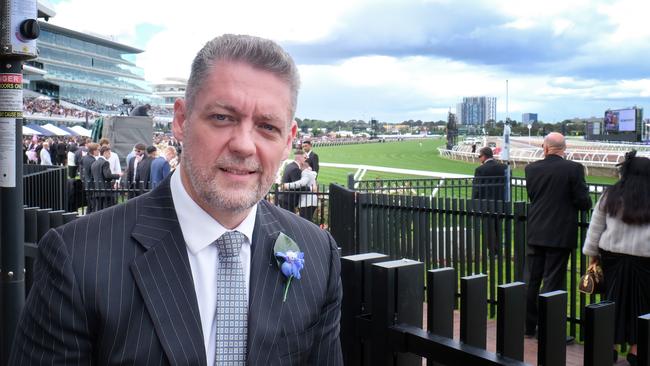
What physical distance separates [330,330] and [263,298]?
296mm

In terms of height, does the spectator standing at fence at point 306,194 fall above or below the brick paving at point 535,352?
above

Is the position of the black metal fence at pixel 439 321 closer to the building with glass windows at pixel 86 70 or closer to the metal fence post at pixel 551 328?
the metal fence post at pixel 551 328

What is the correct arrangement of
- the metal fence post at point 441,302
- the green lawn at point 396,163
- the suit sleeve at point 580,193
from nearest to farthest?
the metal fence post at point 441,302, the suit sleeve at point 580,193, the green lawn at point 396,163

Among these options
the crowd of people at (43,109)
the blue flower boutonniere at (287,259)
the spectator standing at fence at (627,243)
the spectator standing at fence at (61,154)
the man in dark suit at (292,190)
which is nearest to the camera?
the blue flower boutonniere at (287,259)

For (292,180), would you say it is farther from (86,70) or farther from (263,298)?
(86,70)

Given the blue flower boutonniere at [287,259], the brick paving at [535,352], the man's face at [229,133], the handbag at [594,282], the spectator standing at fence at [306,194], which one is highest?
the man's face at [229,133]

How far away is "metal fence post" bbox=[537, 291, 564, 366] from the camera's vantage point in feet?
5.77

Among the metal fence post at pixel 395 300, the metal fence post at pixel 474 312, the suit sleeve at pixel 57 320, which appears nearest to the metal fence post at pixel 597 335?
the metal fence post at pixel 474 312

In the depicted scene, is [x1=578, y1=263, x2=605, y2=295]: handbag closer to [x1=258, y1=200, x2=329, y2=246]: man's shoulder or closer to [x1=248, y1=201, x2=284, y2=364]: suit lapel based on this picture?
[x1=258, y1=200, x2=329, y2=246]: man's shoulder

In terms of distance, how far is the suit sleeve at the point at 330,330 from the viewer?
1997 millimetres

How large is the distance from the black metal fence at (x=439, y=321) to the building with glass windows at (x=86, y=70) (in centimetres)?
12328

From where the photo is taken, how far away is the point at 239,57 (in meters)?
1.75

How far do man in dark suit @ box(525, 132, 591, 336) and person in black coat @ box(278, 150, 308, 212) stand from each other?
5463 millimetres

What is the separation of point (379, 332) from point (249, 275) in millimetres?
580
